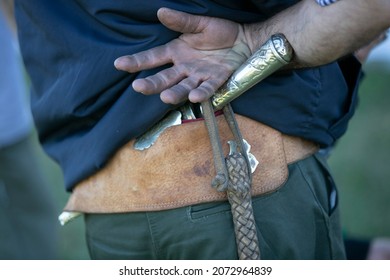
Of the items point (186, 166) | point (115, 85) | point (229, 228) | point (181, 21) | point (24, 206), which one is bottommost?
point (24, 206)

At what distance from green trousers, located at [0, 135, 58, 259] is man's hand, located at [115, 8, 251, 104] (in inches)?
67.3

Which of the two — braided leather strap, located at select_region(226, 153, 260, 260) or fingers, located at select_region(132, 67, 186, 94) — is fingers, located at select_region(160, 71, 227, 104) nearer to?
fingers, located at select_region(132, 67, 186, 94)

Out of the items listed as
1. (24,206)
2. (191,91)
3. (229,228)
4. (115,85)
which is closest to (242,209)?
(229,228)

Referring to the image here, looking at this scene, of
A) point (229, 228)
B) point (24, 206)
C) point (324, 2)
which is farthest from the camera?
point (24, 206)

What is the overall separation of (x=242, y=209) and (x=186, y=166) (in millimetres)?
150

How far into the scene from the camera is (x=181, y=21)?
1390mm

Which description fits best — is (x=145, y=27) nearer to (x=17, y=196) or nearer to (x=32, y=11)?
(x=32, y=11)

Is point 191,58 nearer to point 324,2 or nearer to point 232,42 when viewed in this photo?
point 232,42

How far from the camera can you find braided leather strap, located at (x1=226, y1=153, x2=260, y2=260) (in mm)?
1396

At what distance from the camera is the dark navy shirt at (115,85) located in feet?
4.73

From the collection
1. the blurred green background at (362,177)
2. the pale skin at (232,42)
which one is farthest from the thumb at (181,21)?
the blurred green background at (362,177)

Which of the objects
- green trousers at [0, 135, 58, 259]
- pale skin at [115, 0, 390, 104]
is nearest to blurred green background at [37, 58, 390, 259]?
green trousers at [0, 135, 58, 259]

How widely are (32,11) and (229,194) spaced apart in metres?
0.62

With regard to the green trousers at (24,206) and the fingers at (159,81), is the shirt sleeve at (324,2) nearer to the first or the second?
the fingers at (159,81)
